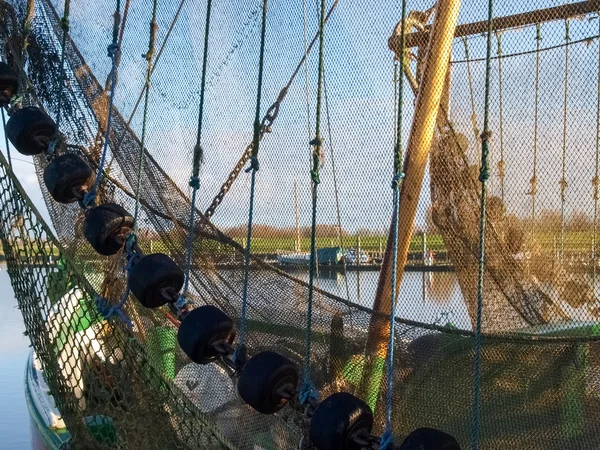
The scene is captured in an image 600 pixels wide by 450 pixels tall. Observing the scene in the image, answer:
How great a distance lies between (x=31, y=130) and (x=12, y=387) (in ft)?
26.5

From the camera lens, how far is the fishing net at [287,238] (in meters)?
2.77

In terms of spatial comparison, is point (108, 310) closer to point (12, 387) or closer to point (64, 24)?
point (64, 24)

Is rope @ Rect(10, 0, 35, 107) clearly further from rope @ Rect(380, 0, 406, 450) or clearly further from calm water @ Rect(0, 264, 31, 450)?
rope @ Rect(380, 0, 406, 450)

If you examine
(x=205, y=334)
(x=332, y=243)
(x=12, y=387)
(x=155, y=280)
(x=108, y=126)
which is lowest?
(x=12, y=387)

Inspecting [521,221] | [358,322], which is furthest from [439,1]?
[358,322]

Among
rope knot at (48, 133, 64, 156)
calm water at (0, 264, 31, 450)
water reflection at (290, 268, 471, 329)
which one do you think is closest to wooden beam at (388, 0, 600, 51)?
water reflection at (290, 268, 471, 329)

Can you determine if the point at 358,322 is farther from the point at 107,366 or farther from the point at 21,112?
the point at 21,112

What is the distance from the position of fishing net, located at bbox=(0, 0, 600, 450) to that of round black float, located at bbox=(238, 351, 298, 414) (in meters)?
0.46

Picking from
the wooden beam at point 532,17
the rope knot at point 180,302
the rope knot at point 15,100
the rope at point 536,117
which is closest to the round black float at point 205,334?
the rope knot at point 180,302

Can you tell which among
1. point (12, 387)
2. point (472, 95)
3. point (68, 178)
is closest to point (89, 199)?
point (68, 178)

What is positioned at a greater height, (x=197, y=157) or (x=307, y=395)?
(x=197, y=157)

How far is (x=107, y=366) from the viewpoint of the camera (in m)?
3.03

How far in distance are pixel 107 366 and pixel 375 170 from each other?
138 cm

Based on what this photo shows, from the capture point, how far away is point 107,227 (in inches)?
109
